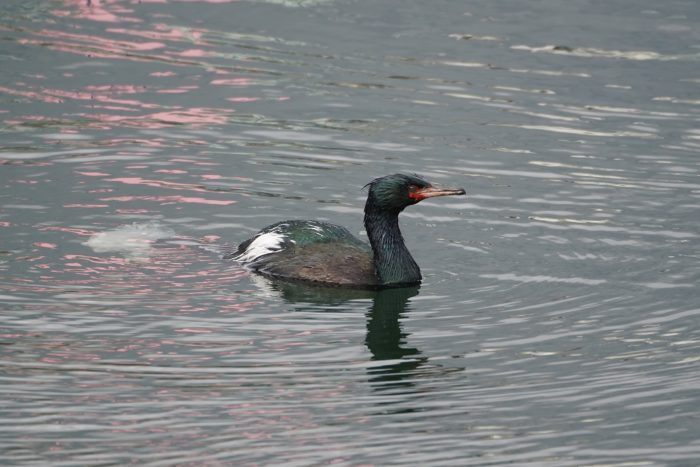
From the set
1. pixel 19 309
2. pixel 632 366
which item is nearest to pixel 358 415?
pixel 632 366

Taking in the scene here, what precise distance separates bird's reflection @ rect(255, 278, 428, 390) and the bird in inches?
4.9

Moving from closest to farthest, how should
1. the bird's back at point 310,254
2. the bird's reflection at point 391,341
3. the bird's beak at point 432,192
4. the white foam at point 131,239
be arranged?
1. the bird's reflection at point 391,341
2. the bird's beak at point 432,192
3. the bird's back at point 310,254
4. the white foam at point 131,239

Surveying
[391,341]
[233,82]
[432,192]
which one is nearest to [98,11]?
[233,82]

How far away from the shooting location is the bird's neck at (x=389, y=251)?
13133 millimetres

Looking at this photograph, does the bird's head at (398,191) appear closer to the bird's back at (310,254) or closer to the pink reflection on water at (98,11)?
the bird's back at (310,254)

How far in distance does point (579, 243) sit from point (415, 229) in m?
1.72

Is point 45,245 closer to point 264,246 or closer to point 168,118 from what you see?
point 264,246

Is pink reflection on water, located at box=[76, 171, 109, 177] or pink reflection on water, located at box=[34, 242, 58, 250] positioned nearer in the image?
pink reflection on water, located at box=[34, 242, 58, 250]

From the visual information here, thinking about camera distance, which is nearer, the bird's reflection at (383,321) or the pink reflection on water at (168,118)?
the bird's reflection at (383,321)

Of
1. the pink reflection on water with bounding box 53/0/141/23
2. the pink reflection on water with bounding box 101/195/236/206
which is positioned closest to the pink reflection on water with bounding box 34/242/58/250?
the pink reflection on water with bounding box 101/195/236/206

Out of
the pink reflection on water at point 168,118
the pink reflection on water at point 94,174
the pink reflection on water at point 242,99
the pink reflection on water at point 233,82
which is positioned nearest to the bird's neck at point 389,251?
the pink reflection on water at point 94,174

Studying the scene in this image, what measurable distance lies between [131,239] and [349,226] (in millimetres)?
2313

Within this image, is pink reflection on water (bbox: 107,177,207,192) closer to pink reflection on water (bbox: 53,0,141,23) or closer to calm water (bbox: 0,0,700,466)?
calm water (bbox: 0,0,700,466)

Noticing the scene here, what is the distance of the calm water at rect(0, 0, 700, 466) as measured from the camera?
947 cm
